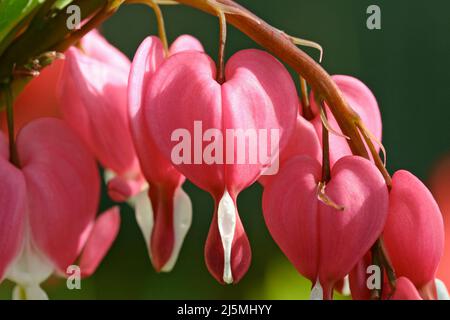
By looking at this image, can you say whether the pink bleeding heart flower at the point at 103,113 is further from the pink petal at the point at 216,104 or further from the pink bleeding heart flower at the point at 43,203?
the pink petal at the point at 216,104

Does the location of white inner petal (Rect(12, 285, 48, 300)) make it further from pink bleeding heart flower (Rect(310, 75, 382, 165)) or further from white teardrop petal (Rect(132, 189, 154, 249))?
pink bleeding heart flower (Rect(310, 75, 382, 165))

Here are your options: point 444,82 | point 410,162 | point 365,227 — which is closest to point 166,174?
point 365,227

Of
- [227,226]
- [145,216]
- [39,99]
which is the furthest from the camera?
[39,99]

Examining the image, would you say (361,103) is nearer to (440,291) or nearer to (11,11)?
(440,291)

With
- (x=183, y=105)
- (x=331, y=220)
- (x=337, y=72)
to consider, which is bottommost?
(x=337, y=72)

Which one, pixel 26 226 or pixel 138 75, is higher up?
pixel 138 75

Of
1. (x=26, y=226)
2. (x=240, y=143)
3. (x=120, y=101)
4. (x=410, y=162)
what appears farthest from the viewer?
(x=410, y=162)

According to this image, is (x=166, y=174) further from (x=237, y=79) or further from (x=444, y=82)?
(x=444, y=82)

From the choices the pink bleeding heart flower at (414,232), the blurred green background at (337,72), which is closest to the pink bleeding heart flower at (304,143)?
the pink bleeding heart flower at (414,232)

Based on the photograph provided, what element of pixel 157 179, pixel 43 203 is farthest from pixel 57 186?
pixel 157 179
